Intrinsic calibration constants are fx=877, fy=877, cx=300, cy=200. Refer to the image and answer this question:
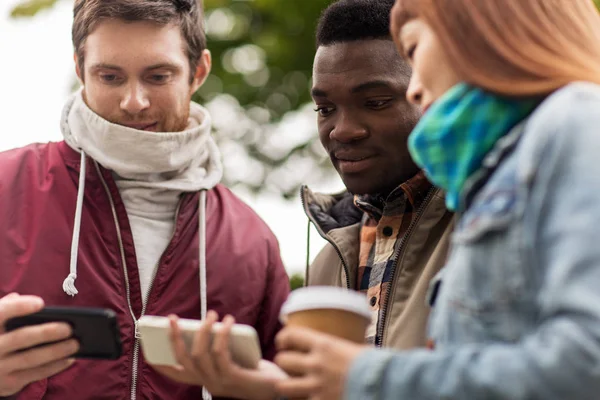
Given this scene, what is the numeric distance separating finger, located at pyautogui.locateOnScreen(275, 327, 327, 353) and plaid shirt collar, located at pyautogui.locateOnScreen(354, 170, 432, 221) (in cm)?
128

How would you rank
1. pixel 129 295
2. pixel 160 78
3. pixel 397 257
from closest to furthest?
pixel 397 257, pixel 129 295, pixel 160 78

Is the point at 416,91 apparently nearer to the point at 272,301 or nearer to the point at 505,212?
the point at 505,212

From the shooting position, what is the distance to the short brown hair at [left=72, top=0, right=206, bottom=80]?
317cm

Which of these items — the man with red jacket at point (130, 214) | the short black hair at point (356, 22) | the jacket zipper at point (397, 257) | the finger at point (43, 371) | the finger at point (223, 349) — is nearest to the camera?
the finger at point (223, 349)

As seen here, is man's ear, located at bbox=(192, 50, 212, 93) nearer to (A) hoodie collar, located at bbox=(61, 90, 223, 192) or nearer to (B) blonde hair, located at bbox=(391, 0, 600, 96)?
(A) hoodie collar, located at bbox=(61, 90, 223, 192)

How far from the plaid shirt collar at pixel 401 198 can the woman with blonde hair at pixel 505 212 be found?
3.74ft

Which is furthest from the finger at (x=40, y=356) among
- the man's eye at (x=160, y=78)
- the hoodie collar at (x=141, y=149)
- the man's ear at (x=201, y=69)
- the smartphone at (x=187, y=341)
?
the man's ear at (x=201, y=69)

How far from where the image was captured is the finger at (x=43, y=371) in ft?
7.87

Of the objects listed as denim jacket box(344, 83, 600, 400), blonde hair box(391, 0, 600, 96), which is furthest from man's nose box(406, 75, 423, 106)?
denim jacket box(344, 83, 600, 400)

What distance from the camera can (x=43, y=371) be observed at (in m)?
2.43

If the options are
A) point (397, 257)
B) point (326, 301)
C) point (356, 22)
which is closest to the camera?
point (326, 301)

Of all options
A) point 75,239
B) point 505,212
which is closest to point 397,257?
point 75,239

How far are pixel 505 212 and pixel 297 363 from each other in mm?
492

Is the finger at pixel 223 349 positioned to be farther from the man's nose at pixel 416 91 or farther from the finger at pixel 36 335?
the man's nose at pixel 416 91
